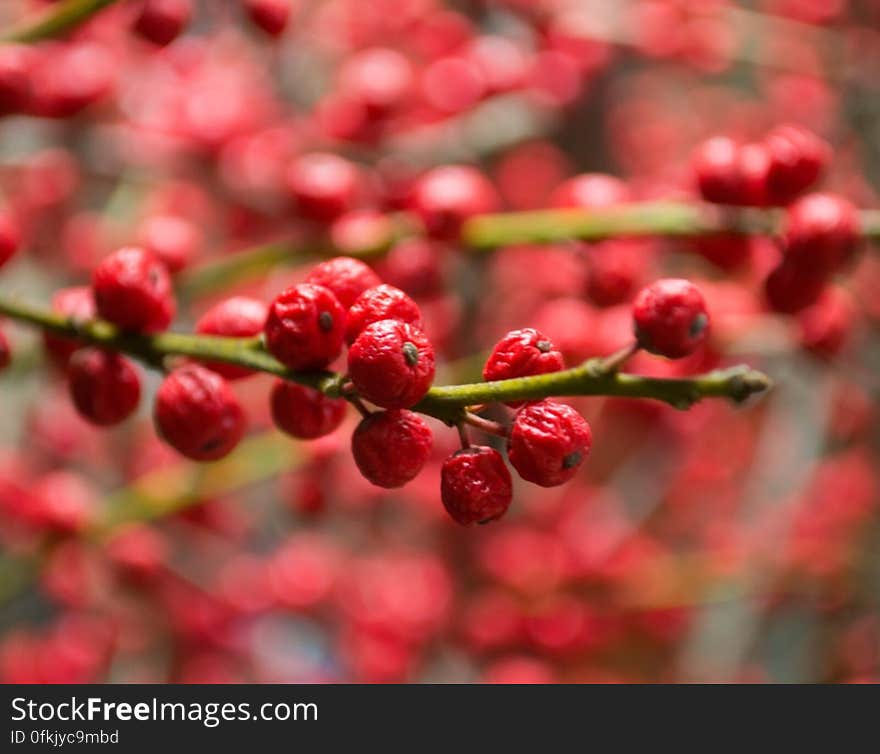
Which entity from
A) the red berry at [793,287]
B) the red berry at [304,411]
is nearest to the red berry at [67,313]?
the red berry at [304,411]

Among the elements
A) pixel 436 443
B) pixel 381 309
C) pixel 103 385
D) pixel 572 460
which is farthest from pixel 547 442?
pixel 436 443

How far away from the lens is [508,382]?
22.8 inches

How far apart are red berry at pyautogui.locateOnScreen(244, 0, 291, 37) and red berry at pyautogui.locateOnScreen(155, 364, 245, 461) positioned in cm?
57

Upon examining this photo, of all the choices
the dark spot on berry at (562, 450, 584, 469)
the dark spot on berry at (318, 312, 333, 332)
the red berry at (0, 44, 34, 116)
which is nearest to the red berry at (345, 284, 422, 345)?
the dark spot on berry at (318, 312, 333, 332)

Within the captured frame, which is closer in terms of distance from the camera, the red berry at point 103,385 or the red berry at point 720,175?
the red berry at point 103,385

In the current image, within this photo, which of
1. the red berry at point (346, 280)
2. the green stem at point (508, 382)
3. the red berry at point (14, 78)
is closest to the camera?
the green stem at point (508, 382)

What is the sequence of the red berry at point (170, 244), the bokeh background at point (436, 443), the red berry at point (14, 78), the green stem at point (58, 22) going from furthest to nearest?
1. the bokeh background at point (436, 443)
2. the red berry at point (170, 244)
3. the red berry at point (14, 78)
4. the green stem at point (58, 22)

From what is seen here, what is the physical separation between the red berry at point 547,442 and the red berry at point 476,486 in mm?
14

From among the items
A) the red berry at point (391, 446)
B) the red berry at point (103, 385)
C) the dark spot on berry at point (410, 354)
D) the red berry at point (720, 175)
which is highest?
the red berry at point (720, 175)

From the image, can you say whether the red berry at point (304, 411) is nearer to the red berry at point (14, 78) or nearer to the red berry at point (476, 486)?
the red berry at point (476, 486)

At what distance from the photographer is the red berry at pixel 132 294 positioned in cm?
75

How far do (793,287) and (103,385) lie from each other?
2.04 feet

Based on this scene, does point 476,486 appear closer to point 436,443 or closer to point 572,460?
point 572,460
